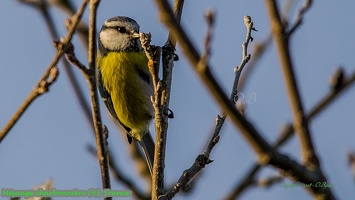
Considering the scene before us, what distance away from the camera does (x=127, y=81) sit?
4.15m

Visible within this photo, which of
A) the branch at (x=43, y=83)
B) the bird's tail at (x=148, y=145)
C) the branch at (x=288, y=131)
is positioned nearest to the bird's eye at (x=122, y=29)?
the bird's tail at (x=148, y=145)

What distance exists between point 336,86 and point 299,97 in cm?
52

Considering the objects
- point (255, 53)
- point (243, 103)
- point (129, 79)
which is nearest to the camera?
point (243, 103)

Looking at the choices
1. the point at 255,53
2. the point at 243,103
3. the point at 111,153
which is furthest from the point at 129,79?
the point at 243,103

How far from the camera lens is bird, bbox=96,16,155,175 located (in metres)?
4.12

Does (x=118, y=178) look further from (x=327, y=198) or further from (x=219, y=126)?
(x=327, y=198)

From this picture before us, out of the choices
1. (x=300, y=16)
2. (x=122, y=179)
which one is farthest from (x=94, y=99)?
(x=122, y=179)

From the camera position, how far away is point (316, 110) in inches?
71.7

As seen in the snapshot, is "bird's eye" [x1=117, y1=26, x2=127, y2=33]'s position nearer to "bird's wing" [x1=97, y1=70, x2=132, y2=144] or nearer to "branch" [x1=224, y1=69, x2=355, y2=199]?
"bird's wing" [x1=97, y1=70, x2=132, y2=144]

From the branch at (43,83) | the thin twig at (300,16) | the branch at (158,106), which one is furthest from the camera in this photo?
the branch at (158,106)

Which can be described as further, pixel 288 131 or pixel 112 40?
pixel 112 40

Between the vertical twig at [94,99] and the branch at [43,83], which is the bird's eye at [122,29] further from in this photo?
the branch at [43,83]

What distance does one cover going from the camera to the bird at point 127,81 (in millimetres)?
4117

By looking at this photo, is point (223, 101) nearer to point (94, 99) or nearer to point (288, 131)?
point (94, 99)
